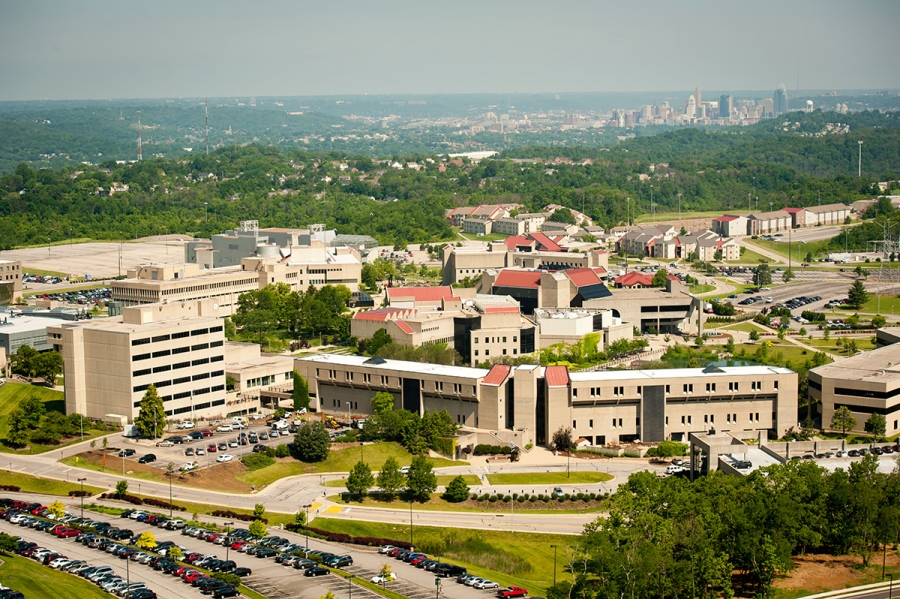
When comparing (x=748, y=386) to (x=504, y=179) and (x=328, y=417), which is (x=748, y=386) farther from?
(x=504, y=179)

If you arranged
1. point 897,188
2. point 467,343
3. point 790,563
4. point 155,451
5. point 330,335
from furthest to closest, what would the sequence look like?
point 897,188, point 330,335, point 467,343, point 155,451, point 790,563

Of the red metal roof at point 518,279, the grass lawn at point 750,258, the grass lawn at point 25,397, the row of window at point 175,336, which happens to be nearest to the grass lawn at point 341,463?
the grass lawn at point 25,397

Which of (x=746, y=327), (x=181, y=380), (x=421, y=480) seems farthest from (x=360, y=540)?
(x=746, y=327)

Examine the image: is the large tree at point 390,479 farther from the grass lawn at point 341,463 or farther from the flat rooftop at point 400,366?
the flat rooftop at point 400,366

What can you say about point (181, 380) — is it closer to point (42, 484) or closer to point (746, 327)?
point (42, 484)

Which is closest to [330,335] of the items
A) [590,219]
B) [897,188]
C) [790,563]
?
[790,563]

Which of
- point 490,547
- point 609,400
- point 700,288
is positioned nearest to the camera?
point 490,547
